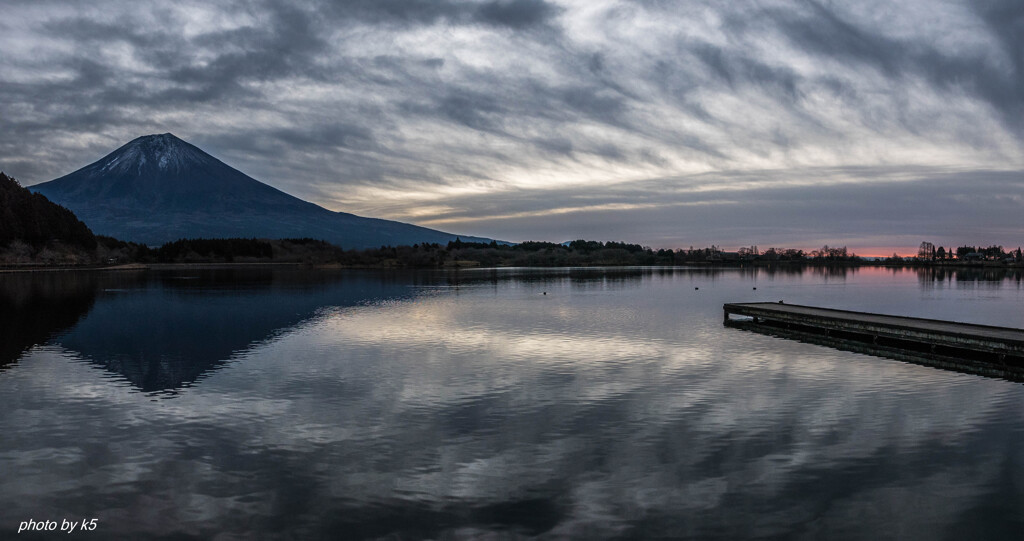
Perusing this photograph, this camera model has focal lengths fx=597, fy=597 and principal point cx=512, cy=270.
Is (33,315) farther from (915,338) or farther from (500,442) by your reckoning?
(915,338)

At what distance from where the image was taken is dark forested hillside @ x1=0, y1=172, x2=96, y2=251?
148 m

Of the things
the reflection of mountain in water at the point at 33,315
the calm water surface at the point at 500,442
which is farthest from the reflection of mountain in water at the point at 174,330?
the reflection of mountain in water at the point at 33,315

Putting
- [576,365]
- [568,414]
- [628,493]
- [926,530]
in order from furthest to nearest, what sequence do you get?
[576,365]
[568,414]
[628,493]
[926,530]

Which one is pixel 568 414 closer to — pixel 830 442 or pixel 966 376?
pixel 830 442

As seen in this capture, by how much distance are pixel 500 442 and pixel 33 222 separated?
616ft

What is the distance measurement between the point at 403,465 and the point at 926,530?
10.4 metres

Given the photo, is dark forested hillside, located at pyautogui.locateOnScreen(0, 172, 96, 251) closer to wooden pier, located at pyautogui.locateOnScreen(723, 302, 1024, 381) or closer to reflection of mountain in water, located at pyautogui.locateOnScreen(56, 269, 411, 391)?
reflection of mountain in water, located at pyautogui.locateOnScreen(56, 269, 411, 391)

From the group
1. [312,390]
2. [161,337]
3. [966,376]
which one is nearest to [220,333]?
[161,337]

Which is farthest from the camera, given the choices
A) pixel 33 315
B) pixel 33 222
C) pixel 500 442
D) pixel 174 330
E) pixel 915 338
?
pixel 33 222

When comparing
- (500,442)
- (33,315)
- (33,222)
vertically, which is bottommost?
(500,442)

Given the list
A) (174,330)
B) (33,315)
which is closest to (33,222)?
(33,315)

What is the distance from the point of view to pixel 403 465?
1367 cm

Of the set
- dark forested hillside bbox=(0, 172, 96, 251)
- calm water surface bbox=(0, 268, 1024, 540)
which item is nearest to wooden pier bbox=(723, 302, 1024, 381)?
calm water surface bbox=(0, 268, 1024, 540)

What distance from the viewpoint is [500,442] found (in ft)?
50.6
